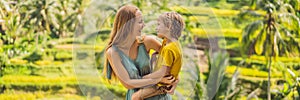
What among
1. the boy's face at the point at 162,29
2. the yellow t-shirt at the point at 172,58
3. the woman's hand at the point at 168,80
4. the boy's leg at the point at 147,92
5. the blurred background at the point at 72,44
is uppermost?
the boy's face at the point at 162,29

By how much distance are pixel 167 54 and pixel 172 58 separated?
2 cm

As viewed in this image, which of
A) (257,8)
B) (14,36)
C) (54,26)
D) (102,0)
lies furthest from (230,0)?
(102,0)

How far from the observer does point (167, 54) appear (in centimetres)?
215

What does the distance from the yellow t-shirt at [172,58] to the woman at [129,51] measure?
52 millimetres

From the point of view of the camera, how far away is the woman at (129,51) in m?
2.18

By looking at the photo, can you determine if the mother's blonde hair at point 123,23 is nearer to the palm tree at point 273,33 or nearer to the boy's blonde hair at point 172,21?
the boy's blonde hair at point 172,21

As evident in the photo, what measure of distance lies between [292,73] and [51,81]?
1.59 m

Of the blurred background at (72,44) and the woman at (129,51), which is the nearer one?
the woman at (129,51)

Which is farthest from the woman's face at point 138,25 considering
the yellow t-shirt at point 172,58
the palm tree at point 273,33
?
the palm tree at point 273,33

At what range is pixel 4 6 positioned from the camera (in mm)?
4281

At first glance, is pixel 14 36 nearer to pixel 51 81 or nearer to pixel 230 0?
pixel 51 81

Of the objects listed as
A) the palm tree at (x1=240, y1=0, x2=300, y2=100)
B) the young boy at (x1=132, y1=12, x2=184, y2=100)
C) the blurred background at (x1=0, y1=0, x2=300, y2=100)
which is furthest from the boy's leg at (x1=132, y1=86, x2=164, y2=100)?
the palm tree at (x1=240, y1=0, x2=300, y2=100)

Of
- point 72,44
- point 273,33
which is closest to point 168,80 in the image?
point 72,44

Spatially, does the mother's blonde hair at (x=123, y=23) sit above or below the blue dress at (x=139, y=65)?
above
